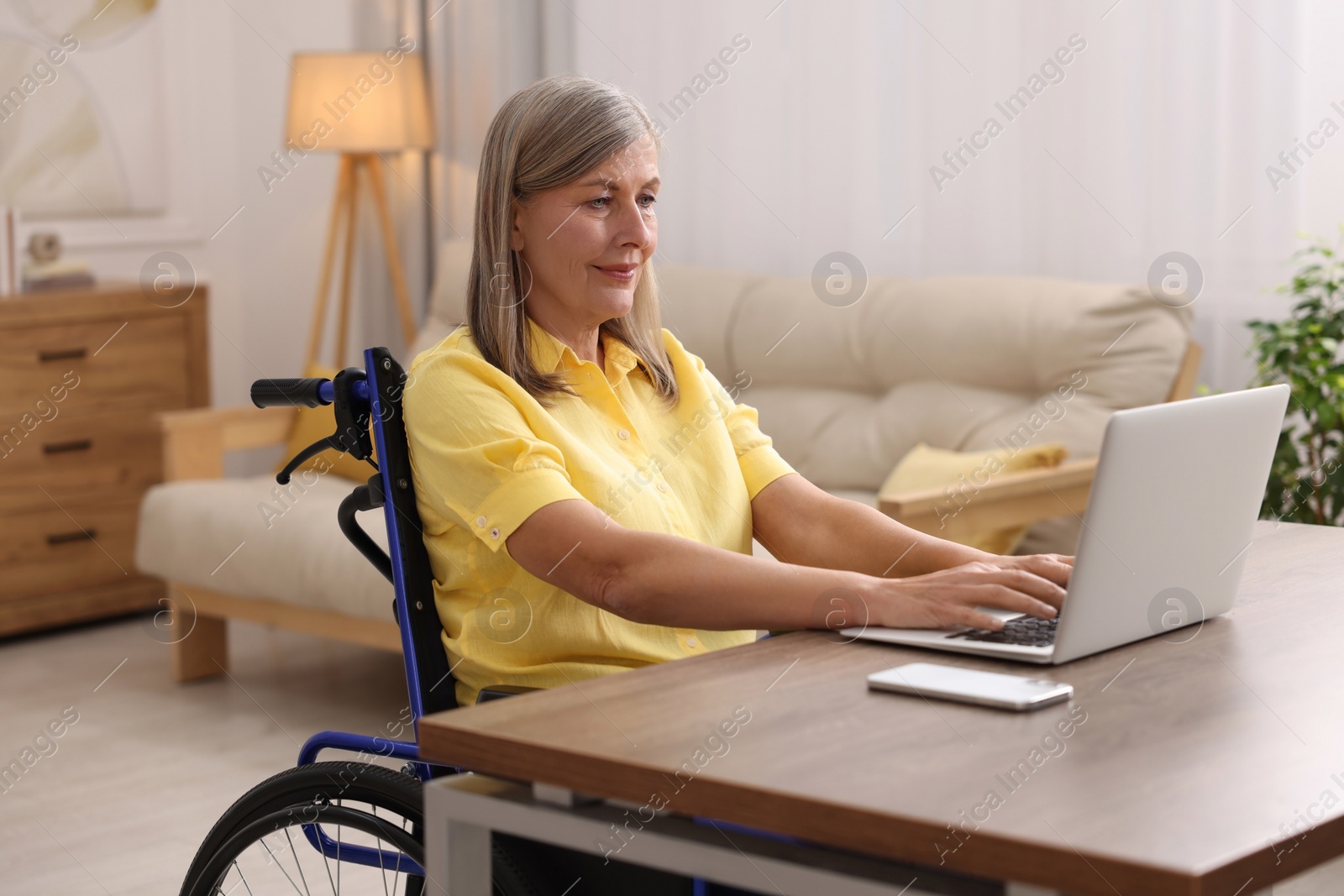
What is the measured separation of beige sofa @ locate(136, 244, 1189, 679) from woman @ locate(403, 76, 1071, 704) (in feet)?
4.44

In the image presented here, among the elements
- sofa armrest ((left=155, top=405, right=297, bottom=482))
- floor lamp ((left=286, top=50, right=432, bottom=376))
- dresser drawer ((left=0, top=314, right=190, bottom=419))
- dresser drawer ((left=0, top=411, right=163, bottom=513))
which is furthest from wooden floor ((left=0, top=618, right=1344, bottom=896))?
floor lamp ((left=286, top=50, right=432, bottom=376))

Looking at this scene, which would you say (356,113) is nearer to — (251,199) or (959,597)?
(251,199)

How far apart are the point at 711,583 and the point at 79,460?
126 inches

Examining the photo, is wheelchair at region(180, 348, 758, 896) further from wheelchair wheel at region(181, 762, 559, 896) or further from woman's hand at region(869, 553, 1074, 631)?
woman's hand at region(869, 553, 1074, 631)

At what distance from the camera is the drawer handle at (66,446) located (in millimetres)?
4055

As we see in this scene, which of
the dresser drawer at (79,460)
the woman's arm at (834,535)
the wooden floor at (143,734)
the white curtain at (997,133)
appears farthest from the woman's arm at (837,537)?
the dresser drawer at (79,460)

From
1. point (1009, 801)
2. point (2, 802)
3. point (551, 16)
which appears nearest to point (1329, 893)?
point (1009, 801)

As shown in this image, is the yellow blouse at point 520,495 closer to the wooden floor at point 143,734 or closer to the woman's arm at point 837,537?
the woman's arm at point 837,537

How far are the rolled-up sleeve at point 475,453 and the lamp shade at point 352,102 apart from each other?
2975mm

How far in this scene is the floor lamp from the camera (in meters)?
4.25

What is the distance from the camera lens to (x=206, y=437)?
3.77 metres

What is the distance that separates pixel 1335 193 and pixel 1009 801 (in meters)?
2.49

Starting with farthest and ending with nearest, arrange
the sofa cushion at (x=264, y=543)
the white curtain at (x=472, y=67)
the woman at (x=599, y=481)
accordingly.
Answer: the white curtain at (x=472, y=67), the sofa cushion at (x=264, y=543), the woman at (x=599, y=481)

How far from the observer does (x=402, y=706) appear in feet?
11.3
